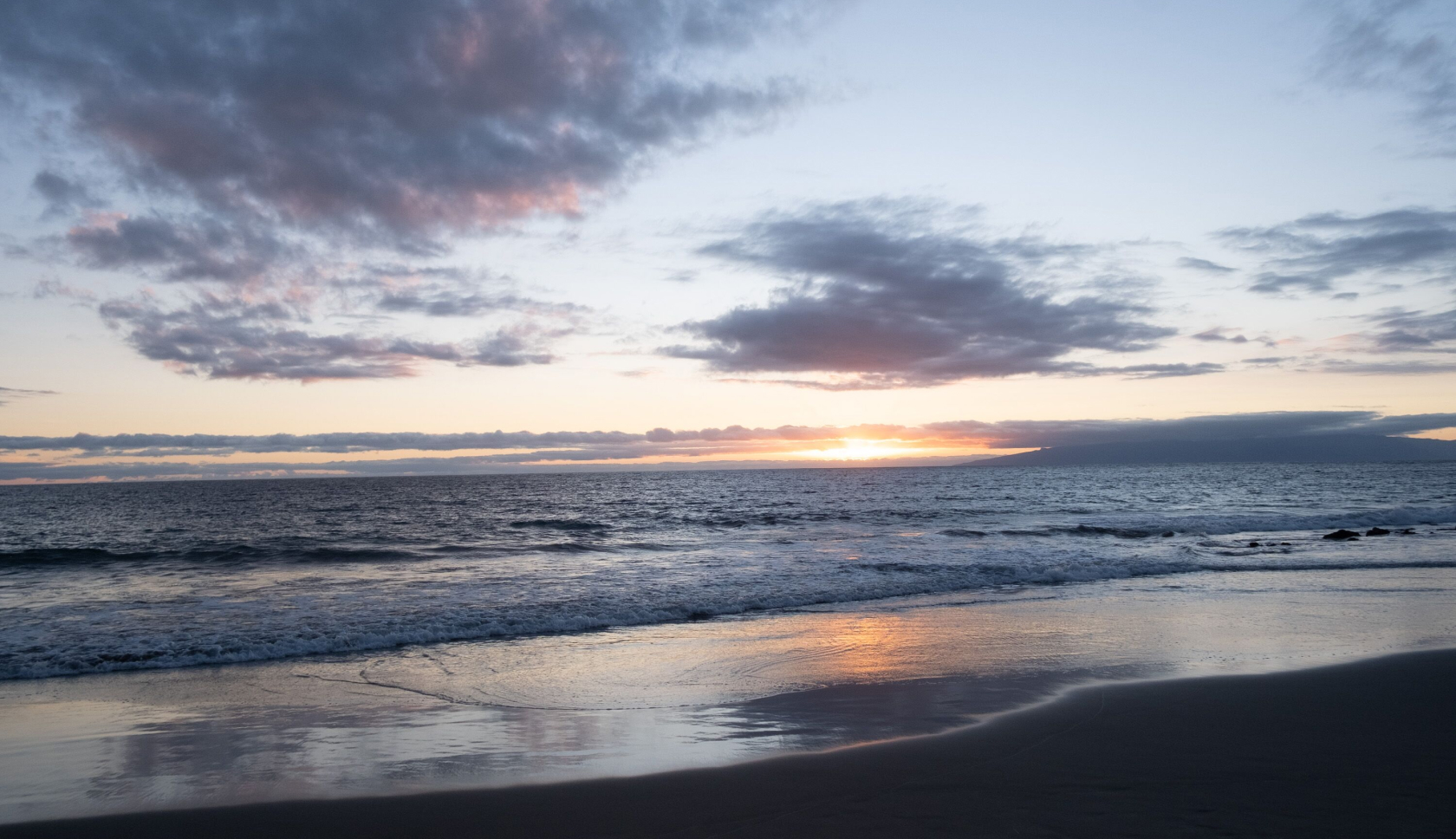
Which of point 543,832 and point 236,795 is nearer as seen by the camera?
point 543,832

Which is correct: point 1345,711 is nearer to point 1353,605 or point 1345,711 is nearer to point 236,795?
point 1353,605

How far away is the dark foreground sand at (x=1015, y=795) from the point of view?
523cm

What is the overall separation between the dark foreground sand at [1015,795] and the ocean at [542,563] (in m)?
8.20

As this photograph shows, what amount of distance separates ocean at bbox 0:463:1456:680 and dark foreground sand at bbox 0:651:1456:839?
8.20 meters

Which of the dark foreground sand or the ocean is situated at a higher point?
the dark foreground sand

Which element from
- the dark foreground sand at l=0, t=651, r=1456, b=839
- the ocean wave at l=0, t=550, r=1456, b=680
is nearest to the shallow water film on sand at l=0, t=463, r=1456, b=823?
the ocean wave at l=0, t=550, r=1456, b=680

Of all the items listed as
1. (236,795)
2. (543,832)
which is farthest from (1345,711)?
(236,795)

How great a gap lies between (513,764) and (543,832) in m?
1.57

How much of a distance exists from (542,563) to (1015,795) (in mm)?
21472

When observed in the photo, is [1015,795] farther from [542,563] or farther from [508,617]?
[542,563]

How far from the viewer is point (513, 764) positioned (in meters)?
6.86

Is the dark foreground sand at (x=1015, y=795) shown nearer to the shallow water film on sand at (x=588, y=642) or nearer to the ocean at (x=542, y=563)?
the shallow water film on sand at (x=588, y=642)

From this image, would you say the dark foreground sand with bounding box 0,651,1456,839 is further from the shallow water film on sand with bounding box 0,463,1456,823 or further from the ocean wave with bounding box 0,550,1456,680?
the ocean wave with bounding box 0,550,1456,680

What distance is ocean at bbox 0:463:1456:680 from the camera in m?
14.3
